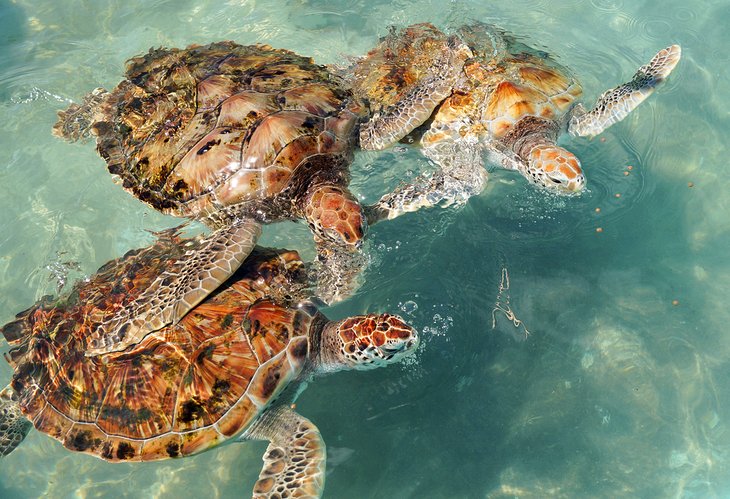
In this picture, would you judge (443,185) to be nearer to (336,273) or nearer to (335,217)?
(335,217)

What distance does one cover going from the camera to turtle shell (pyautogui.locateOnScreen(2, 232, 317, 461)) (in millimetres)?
3514

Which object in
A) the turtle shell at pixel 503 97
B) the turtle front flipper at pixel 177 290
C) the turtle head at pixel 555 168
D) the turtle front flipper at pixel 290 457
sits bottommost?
the turtle front flipper at pixel 290 457

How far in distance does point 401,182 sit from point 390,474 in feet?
8.87

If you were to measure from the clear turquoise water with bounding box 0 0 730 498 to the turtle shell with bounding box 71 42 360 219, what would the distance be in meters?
0.74

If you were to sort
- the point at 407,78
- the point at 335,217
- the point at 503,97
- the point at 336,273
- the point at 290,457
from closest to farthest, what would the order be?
the point at 290,457 → the point at 335,217 → the point at 336,273 → the point at 503,97 → the point at 407,78

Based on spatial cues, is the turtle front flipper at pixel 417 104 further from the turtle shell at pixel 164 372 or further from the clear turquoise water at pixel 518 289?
the turtle shell at pixel 164 372

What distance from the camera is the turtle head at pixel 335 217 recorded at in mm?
4219

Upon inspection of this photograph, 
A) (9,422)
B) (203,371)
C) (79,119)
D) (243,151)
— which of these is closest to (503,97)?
(243,151)

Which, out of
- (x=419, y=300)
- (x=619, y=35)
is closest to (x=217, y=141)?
(x=419, y=300)

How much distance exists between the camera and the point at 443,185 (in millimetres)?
4848

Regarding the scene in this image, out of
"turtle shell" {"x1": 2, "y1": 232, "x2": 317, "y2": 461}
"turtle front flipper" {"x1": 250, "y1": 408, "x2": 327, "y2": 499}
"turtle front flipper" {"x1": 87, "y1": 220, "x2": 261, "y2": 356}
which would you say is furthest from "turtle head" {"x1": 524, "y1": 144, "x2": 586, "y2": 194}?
"turtle front flipper" {"x1": 250, "y1": 408, "x2": 327, "y2": 499}

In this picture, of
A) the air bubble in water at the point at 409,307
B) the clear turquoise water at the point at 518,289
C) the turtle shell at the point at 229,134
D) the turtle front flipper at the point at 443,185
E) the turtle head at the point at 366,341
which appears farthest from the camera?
the turtle front flipper at the point at 443,185

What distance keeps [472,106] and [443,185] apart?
2.93 feet

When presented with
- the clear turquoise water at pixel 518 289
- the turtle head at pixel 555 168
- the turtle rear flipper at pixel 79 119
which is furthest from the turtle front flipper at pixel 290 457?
the turtle rear flipper at pixel 79 119
